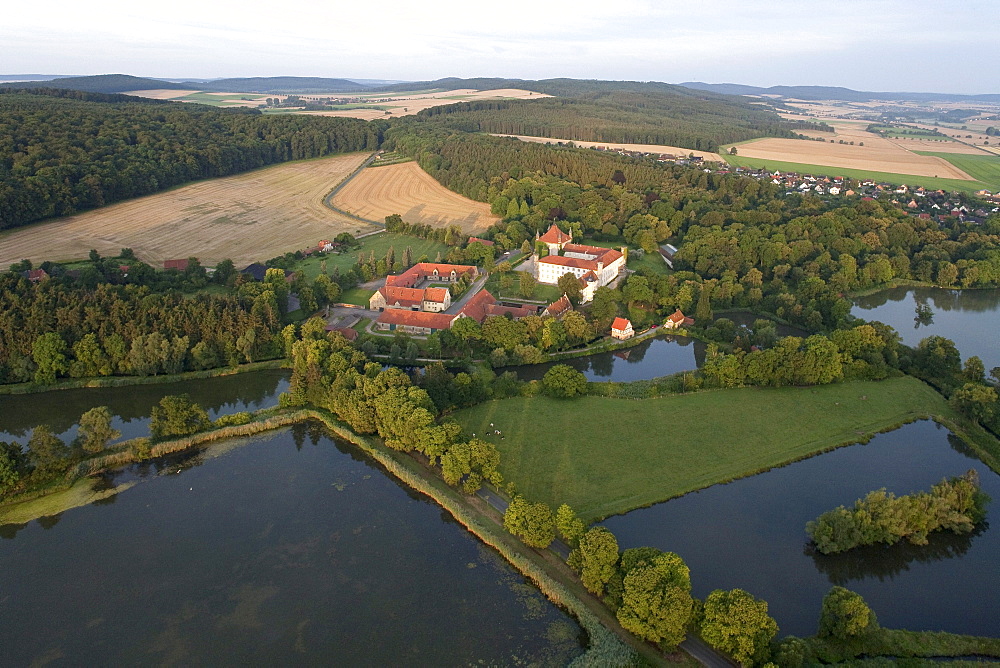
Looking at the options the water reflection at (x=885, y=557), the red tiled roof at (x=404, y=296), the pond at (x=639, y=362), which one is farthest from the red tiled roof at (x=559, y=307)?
the water reflection at (x=885, y=557)

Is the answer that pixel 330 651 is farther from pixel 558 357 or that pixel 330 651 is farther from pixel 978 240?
pixel 978 240

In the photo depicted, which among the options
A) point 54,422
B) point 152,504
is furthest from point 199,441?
point 54,422

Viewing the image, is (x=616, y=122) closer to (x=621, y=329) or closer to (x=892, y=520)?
(x=621, y=329)

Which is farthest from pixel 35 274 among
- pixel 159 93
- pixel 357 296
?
pixel 159 93

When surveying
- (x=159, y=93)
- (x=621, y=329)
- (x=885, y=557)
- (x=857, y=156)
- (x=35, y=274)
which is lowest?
(x=885, y=557)

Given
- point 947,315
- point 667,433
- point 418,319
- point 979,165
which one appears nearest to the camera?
point 667,433
